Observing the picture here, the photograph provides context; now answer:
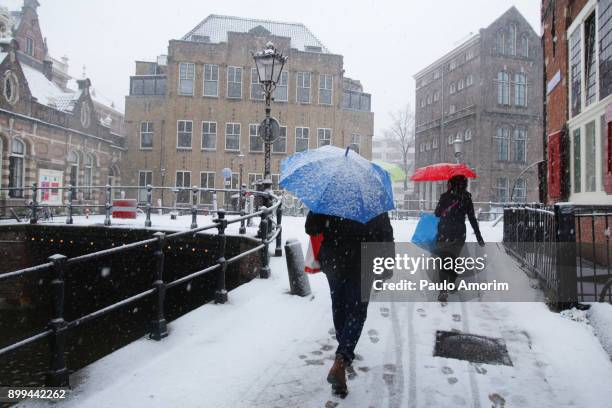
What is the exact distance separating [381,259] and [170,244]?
882cm

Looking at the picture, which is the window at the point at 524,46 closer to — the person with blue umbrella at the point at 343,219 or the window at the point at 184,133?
the window at the point at 184,133

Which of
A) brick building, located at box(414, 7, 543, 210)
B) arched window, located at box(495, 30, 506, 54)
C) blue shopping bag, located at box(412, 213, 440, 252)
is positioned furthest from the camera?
arched window, located at box(495, 30, 506, 54)

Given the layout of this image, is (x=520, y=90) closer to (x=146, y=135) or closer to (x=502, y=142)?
(x=502, y=142)

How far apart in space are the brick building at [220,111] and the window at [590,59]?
78.9 feet

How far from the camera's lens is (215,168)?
31.9 meters

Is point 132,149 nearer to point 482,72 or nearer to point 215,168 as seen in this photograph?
point 215,168

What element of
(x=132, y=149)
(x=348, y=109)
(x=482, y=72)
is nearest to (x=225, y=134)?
(x=132, y=149)

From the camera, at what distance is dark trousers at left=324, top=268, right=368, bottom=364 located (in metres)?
3.42

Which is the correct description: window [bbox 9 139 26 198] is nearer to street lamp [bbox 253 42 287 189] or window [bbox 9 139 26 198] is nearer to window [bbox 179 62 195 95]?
window [bbox 179 62 195 95]

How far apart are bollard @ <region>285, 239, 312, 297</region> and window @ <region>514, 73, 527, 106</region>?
114 ft

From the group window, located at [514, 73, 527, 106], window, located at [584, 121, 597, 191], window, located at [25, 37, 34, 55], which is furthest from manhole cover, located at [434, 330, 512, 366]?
window, located at [25, 37, 34, 55]

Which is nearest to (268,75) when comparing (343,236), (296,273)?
(296,273)

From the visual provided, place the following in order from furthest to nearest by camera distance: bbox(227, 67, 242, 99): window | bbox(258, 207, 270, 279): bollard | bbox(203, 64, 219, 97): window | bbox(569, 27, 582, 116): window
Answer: bbox(227, 67, 242, 99): window < bbox(203, 64, 219, 97): window < bbox(569, 27, 582, 116): window < bbox(258, 207, 270, 279): bollard

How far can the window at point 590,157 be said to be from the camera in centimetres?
845
